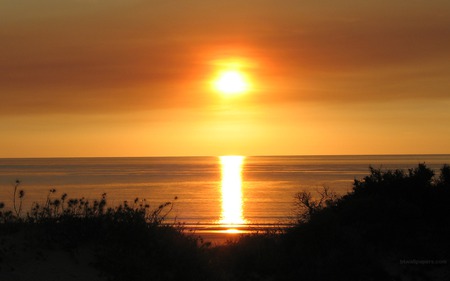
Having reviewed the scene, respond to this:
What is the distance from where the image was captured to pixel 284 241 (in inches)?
606

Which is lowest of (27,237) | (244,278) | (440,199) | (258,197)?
(244,278)

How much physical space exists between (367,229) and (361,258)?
1530mm

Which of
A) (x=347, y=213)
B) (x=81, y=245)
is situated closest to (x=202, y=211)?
(x=347, y=213)

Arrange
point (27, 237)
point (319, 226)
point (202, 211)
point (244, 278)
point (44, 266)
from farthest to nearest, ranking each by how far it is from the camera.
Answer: point (202, 211), point (319, 226), point (244, 278), point (27, 237), point (44, 266)

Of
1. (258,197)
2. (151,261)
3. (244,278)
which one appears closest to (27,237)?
(151,261)

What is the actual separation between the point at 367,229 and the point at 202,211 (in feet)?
109

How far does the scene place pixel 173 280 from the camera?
12.3 meters

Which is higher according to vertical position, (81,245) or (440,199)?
(440,199)

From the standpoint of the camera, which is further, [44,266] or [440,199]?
[440,199]

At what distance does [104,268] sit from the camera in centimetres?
1211

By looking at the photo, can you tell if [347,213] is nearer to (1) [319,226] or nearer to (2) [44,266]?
(1) [319,226]

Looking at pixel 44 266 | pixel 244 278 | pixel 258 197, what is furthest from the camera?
pixel 258 197

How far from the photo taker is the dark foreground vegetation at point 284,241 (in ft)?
41.3

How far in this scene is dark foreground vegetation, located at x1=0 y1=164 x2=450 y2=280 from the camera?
12594 millimetres
